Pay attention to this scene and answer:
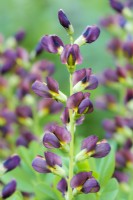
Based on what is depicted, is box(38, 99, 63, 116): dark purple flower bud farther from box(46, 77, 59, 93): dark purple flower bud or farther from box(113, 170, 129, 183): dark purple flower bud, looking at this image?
box(46, 77, 59, 93): dark purple flower bud

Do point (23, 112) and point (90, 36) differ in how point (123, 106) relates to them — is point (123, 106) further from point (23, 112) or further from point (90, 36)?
point (90, 36)

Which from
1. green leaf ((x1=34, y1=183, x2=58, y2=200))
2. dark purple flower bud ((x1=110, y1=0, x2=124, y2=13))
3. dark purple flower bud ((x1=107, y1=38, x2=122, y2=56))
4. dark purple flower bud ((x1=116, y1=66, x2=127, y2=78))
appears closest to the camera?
green leaf ((x1=34, y1=183, x2=58, y2=200))

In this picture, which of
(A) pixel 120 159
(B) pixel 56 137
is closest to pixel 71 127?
(B) pixel 56 137

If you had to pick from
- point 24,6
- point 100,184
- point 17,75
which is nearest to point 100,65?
point 24,6

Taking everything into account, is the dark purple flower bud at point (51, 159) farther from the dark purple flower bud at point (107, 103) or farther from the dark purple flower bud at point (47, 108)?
the dark purple flower bud at point (107, 103)

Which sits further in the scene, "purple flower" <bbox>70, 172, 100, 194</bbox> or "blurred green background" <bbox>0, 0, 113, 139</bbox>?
"blurred green background" <bbox>0, 0, 113, 139</bbox>

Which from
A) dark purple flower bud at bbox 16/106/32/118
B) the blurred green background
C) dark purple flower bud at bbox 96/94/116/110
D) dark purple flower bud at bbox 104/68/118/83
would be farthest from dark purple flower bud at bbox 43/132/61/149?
the blurred green background

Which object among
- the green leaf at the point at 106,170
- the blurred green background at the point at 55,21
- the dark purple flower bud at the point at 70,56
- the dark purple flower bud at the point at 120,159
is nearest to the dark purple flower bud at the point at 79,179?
the green leaf at the point at 106,170

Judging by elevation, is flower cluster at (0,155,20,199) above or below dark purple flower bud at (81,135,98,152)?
below

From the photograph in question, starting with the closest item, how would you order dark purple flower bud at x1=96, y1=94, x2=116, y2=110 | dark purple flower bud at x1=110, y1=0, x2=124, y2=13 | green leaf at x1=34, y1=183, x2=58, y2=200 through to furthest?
green leaf at x1=34, y1=183, x2=58, y2=200
dark purple flower bud at x1=110, y1=0, x2=124, y2=13
dark purple flower bud at x1=96, y1=94, x2=116, y2=110
